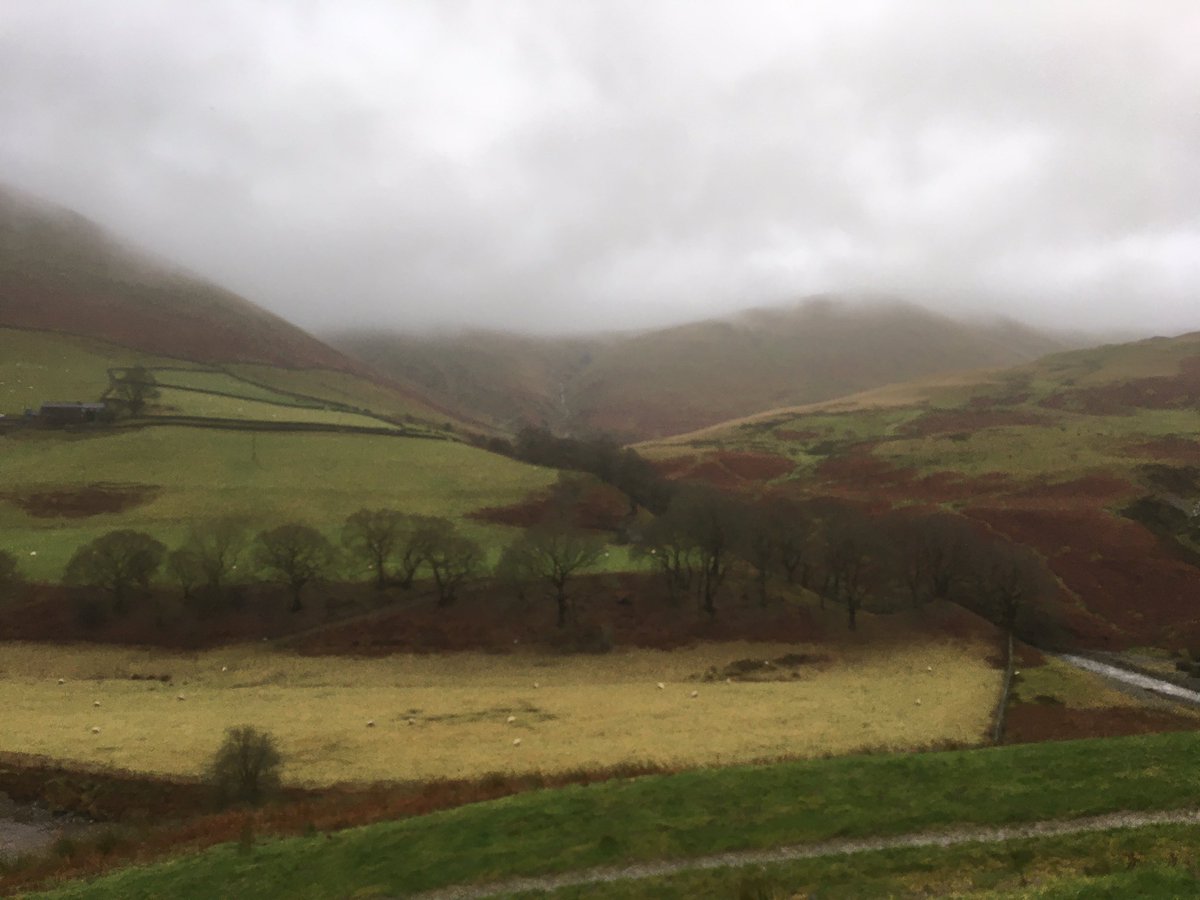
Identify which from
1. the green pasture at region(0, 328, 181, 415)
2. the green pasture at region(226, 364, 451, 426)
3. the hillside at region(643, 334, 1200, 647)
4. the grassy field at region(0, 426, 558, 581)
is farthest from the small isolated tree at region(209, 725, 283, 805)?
the green pasture at region(226, 364, 451, 426)

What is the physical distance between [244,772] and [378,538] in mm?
31168

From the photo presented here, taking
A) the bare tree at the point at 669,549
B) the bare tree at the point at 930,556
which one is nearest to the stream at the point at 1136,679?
the bare tree at the point at 930,556

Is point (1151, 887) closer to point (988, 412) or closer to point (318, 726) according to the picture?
point (318, 726)

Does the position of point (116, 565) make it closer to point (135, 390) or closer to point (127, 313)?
point (135, 390)

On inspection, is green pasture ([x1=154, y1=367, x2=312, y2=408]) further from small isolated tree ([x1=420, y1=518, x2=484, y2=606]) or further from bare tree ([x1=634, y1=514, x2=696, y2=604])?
bare tree ([x1=634, y1=514, x2=696, y2=604])

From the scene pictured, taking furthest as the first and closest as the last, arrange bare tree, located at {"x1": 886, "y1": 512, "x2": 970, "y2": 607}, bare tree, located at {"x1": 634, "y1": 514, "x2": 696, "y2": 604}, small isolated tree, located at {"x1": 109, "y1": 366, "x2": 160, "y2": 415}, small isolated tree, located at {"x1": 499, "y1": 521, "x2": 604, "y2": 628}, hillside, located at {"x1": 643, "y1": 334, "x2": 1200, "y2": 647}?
small isolated tree, located at {"x1": 109, "y1": 366, "x2": 160, "y2": 415} < hillside, located at {"x1": 643, "y1": 334, "x2": 1200, "y2": 647} < bare tree, located at {"x1": 634, "y1": 514, "x2": 696, "y2": 604} < bare tree, located at {"x1": 886, "y1": 512, "x2": 970, "y2": 607} < small isolated tree, located at {"x1": 499, "y1": 521, "x2": 604, "y2": 628}

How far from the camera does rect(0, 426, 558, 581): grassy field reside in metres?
66.3

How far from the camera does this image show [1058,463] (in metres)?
95.2

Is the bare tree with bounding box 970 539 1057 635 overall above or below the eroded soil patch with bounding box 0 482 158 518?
below

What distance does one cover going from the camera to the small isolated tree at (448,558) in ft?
189

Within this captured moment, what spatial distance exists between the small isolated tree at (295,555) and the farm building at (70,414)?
5817cm

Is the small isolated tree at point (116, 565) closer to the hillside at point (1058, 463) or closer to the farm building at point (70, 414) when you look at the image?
the farm building at point (70, 414)

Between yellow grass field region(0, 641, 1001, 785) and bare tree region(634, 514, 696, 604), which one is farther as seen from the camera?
bare tree region(634, 514, 696, 604)

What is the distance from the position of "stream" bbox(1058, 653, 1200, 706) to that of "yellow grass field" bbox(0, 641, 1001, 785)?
7.32 metres
